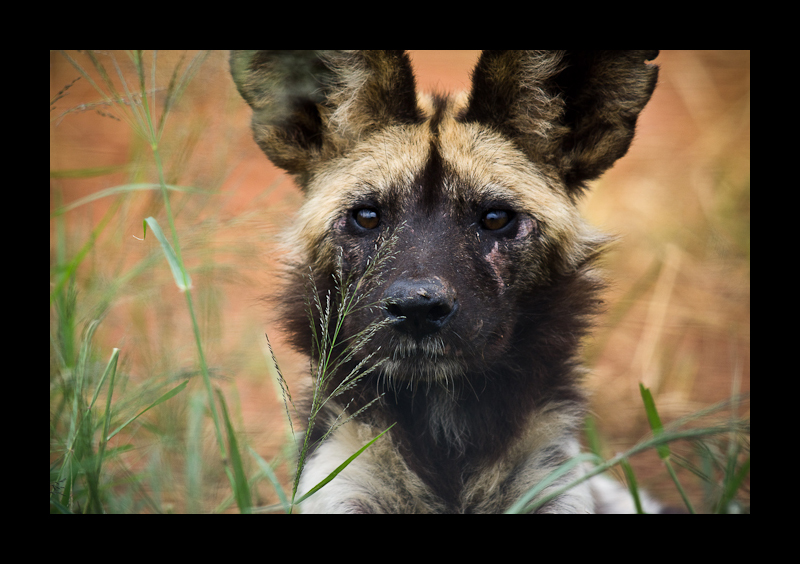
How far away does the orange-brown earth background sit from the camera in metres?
3.24

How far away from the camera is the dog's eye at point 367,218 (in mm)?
2695

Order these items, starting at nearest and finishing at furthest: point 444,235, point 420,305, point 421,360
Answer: point 420,305 → point 421,360 → point 444,235

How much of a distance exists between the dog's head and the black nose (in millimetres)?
116

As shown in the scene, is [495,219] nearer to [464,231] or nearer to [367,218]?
[464,231]

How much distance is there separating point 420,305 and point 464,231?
49 centimetres

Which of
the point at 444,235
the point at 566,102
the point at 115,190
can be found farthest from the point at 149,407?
the point at 566,102

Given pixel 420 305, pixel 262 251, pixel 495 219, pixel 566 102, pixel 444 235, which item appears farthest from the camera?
pixel 262 251

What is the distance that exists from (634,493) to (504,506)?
2.28 feet

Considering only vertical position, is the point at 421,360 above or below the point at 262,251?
below

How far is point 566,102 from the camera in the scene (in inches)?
111

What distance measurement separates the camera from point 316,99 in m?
2.92

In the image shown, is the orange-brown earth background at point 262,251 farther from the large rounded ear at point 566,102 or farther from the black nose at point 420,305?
the black nose at point 420,305

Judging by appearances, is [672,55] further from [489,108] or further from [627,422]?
[627,422]

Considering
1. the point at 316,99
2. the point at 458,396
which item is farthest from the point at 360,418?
the point at 316,99
